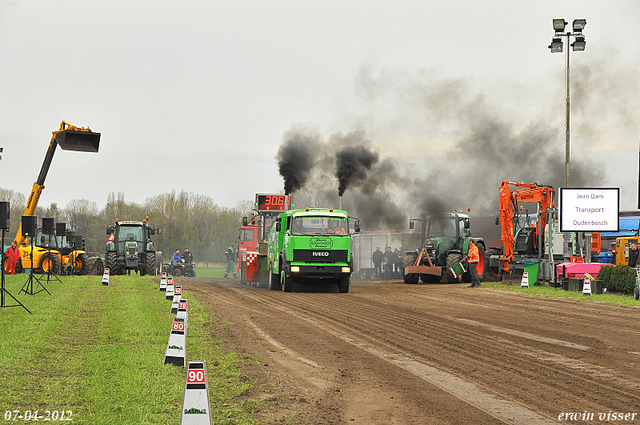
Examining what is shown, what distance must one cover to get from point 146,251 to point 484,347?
975 inches

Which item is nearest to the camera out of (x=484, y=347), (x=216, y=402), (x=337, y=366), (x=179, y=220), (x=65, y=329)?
(x=216, y=402)

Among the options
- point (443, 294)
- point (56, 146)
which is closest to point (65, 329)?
point (443, 294)

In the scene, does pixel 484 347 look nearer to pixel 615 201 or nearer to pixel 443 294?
pixel 443 294

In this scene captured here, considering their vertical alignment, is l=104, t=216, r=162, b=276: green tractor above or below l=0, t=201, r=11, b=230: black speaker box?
below

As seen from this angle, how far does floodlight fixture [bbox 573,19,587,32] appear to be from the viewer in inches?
1131

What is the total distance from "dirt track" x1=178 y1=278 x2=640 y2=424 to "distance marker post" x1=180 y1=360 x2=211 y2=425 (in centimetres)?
172

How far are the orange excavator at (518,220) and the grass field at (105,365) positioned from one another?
17.0 meters

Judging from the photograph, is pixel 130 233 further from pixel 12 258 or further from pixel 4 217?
pixel 4 217

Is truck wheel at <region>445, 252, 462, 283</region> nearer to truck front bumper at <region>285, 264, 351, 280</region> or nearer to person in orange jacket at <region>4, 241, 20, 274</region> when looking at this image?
truck front bumper at <region>285, 264, 351, 280</region>

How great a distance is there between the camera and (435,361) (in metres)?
9.23

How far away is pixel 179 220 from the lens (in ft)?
286

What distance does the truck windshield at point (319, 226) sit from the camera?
2272cm

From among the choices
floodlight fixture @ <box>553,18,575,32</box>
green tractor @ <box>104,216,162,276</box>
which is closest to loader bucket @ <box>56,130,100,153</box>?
green tractor @ <box>104,216,162,276</box>

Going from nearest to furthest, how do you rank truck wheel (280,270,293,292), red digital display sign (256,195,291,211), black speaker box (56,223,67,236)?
1. truck wheel (280,270,293,292)
2. black speaker box (56,223,67,236)
3. red digital display sign (256,195,291,211)
